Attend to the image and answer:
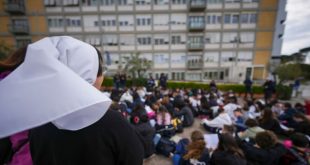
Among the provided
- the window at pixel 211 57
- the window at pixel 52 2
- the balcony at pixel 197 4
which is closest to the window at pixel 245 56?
the window at pixel 211 57

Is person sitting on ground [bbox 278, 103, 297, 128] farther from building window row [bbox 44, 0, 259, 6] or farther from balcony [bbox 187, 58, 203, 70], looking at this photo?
building window row [bbox 44, 0, 259, 6]

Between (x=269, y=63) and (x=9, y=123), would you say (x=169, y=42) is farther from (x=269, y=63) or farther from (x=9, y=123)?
(x=9, y=123)

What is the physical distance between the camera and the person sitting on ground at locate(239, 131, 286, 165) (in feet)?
8.58

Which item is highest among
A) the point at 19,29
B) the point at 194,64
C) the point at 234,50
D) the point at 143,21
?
the point at 143,21

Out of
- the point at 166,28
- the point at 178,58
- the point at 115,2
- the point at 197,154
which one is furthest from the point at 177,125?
the point at 115,2

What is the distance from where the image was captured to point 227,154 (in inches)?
91.3

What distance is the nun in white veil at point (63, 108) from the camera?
0.50 m

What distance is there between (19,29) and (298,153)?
24406mm

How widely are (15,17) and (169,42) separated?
18.1 meters

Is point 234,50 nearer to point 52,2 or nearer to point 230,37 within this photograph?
point 230,37

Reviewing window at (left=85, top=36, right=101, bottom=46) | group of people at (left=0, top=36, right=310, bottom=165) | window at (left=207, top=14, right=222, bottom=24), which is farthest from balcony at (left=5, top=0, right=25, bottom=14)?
group of people at (left=0, top=36, right=310, bottom=165)

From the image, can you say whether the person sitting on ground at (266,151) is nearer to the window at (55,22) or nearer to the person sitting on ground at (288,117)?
the person sitting on ground at (288,117)

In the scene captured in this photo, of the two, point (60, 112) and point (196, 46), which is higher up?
point (196, 46)

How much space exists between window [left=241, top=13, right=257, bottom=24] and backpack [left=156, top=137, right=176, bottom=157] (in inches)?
759
